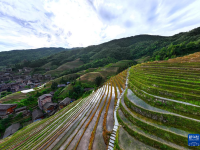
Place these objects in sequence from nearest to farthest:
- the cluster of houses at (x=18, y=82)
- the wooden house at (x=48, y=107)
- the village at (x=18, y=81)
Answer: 1. the wooden house at (x=48, y=107)
2. the village at (x=18, y=81)
3. the cluster of houses at (x=18, y=82)

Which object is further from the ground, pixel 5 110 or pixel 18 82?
pixel 18 82

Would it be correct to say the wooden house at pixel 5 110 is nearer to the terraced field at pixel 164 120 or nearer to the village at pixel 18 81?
the village at pixel 18 81

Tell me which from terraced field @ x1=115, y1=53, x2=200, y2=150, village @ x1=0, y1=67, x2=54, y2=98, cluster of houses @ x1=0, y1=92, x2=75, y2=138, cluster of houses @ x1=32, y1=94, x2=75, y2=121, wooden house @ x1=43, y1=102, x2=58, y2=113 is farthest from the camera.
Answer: village @ x1=0, y1=67, x2=54, y2=98

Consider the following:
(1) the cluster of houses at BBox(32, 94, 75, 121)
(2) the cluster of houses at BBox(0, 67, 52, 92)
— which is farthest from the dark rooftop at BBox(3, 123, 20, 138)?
(2) the cluster of houses at BBox(0, 67, 52, 92)

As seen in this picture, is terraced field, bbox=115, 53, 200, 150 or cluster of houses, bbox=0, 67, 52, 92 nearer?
terraced field, bbox=115, 53, 200, 150

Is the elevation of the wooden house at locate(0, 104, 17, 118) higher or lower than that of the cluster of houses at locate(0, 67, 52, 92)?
lower

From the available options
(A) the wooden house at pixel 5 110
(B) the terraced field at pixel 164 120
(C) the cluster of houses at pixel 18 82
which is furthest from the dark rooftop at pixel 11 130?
(C) the cluster of houses at pixel 18 82

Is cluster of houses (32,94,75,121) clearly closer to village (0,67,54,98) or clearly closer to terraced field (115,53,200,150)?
terraced field (115,53,200,150)

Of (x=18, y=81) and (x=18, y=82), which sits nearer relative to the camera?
(x=18, y=82)

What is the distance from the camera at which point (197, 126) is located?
295 inches

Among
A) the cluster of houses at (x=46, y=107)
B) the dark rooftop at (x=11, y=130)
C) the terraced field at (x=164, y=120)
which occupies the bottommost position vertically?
the dark rooftop at (x=11, y=130)

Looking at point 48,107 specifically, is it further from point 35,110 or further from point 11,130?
point 11,130

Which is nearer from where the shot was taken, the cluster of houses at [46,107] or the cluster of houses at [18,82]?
the cluster of houses at [46,107]

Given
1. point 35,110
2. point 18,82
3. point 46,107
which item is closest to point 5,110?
point 35,110
